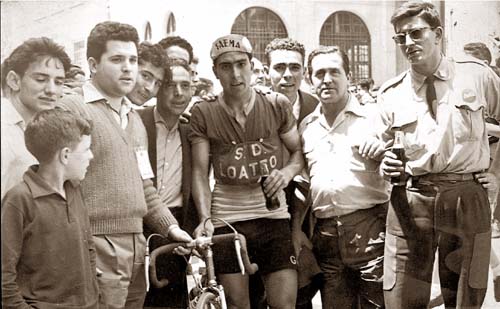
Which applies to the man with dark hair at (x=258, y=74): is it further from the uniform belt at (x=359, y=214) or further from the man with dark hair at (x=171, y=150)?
the uniform belt at (x=359, y=214)

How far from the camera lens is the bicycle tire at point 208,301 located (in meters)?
2.92

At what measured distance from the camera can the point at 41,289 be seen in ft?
8.96

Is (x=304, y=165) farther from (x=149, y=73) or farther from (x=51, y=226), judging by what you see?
(x=51, y=226)

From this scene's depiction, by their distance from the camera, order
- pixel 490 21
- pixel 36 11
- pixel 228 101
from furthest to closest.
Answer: pixel 490 21
pixel 228 101
pixel 36 11

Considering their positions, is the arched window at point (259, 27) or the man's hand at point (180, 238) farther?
the arched window at point (259, 27)

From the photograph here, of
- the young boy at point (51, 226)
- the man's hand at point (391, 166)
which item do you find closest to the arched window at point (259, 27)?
the man's hand at point (391, 166)

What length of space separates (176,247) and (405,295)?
44.0 inches

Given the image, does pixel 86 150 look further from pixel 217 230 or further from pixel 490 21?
pixel 490 21

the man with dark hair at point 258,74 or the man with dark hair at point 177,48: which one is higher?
the man with dark hair at point 177,48

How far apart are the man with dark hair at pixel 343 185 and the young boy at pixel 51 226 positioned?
1.10m

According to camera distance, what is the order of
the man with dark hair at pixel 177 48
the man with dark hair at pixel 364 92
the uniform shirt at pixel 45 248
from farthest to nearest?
1. the man with dark hair at pixel 364 92
2. the man with dark hair at pixel 177 48
3. the uniform shirt at pixel 45 248

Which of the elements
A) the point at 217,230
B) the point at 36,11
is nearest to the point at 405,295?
the point at 217,230

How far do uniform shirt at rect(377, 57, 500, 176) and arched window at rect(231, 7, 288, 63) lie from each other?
1.94ft

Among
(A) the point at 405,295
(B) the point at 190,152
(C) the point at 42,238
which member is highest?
(B) the point at 190,152
